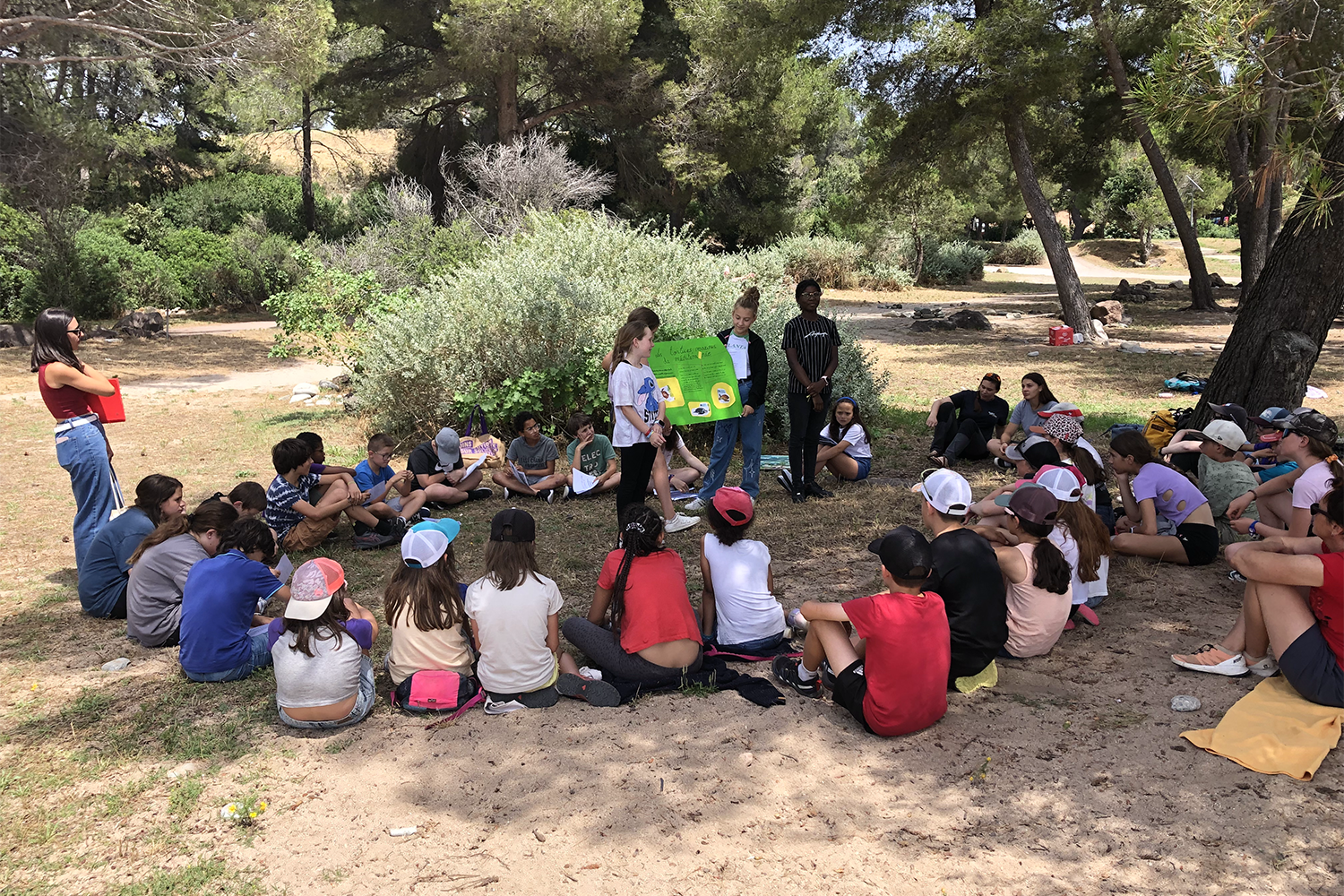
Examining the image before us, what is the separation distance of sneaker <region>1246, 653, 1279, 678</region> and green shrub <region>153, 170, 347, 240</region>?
26.2 metres

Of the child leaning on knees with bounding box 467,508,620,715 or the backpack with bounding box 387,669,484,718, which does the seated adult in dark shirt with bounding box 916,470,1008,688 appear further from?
the backpack with bounding box 387,669,484,718

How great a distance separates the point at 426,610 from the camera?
396 cm

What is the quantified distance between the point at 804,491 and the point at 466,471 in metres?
2.62

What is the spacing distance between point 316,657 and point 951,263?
97.1ft

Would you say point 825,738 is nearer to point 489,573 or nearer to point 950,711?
point 950,711

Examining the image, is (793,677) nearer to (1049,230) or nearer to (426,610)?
(426,610)

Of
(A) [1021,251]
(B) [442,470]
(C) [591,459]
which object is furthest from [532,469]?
(A) [1021,251]

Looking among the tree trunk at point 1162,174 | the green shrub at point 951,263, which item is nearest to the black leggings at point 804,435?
the tree trunk at point 1162,174

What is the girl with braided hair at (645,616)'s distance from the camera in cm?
408

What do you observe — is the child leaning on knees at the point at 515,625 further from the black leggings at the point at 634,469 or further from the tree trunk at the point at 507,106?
the tree trunk at the point at 507,106

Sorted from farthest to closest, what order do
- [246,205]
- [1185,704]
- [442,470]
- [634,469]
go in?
[246,205]
[442,470]
[634,469]
[1185,704]

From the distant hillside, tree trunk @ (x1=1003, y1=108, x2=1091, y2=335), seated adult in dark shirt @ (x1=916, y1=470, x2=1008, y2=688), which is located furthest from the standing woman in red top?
the distant hillside

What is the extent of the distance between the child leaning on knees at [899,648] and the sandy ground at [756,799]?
0.43 ft

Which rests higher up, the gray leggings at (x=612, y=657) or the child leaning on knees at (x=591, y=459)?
the child leaning on knees at (x=591, y=459)
